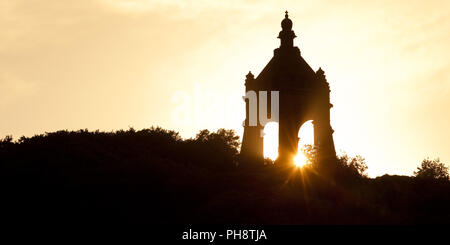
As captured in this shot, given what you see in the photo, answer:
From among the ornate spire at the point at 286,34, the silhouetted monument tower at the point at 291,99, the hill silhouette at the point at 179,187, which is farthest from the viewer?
the ornate spire at the point at 286,34

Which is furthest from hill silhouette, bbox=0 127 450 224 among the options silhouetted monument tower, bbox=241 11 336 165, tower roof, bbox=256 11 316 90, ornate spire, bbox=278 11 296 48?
ornate spire, bbox=278 11 296 48

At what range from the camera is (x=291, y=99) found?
175 ft

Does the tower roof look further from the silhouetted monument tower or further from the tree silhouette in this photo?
the tree silhouette

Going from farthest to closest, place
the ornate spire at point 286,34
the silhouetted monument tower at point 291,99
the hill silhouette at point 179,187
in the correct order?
1. the ornate spire at point 286,34
2. the silhouetted monument tower at point 291,99
3. the hill silhouette at point 179,187

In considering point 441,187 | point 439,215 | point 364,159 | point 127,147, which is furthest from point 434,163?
point 127,147

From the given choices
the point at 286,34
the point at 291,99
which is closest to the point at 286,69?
the point at 291,99

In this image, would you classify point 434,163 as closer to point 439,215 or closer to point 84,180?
point 439,215

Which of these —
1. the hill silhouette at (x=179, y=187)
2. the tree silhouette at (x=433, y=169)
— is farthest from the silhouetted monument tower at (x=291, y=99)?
the tree silhouette at (x=433, y=169)

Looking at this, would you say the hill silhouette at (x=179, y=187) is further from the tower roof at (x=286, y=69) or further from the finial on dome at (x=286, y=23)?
the finial on dome at (x=286, y=23)

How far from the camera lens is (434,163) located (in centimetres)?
7281

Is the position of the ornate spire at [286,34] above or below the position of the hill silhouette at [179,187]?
above

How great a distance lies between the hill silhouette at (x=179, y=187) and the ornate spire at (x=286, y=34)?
9954 millimetres

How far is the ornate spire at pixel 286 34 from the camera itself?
2162 inches

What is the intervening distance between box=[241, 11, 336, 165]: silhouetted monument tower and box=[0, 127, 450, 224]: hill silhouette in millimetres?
1846
